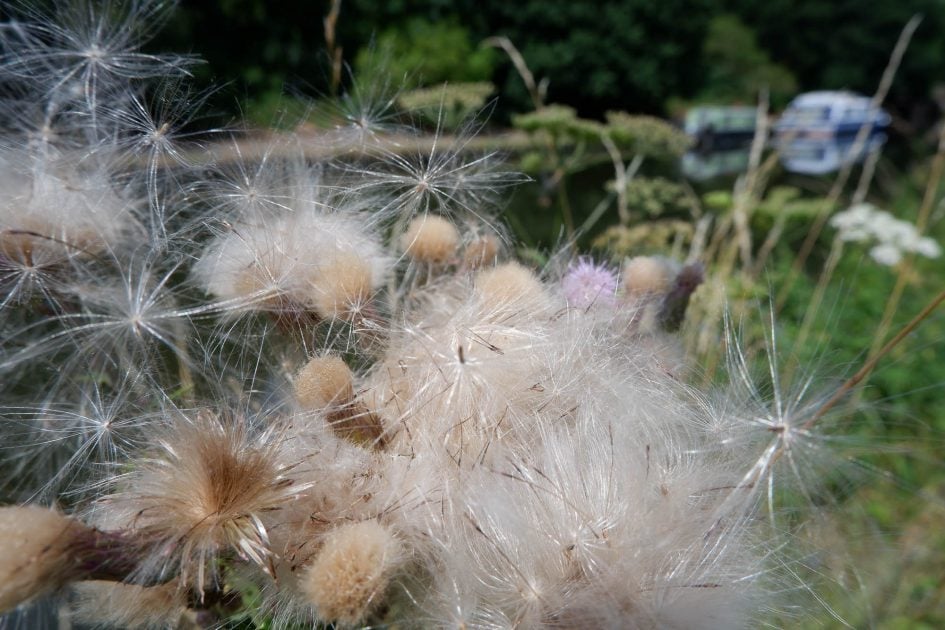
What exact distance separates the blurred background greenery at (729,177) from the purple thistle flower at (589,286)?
56 mm

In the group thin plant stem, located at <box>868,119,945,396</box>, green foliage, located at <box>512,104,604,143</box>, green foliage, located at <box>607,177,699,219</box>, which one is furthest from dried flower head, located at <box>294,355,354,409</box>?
green foliage, located at <box>512,104,604,143</box>

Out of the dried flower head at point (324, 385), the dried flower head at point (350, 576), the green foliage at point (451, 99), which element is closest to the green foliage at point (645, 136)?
the green foliage at point (451, 99)

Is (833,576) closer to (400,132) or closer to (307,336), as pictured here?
(307,336)

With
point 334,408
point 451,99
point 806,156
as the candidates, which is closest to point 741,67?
point 806,156

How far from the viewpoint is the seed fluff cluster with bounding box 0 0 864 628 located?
49cm

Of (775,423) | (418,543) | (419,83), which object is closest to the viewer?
(418,543)

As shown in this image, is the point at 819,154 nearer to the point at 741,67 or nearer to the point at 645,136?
the point at 741,67

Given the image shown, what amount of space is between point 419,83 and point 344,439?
1.65ft

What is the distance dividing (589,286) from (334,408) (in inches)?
12.5

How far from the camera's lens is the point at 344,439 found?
574 mm

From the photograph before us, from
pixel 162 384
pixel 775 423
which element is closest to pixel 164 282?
pixel 162 384

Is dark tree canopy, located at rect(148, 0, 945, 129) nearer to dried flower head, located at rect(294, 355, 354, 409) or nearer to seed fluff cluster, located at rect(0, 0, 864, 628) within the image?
seed fluff cluster, located at rect(0, 0, 864, 628)

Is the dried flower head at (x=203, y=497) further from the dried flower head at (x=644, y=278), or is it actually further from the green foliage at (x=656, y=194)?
the green foliage at (x=656, y=194)

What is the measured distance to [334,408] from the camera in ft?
1.83
